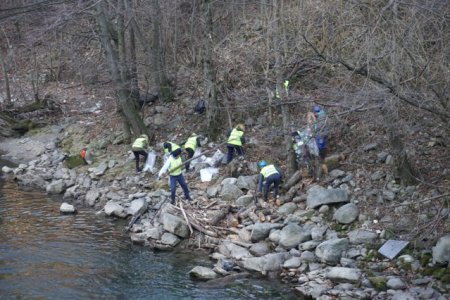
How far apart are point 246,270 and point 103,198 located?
6290 millimetres

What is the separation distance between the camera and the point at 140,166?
1770cm

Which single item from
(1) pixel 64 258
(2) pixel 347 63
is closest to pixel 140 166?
(1) pixel 64 258

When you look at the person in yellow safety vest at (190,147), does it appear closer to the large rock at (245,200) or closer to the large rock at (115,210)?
the large rock at (115,210)

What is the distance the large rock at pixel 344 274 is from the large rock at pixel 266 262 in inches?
44.1

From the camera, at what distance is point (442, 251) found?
9.98 m

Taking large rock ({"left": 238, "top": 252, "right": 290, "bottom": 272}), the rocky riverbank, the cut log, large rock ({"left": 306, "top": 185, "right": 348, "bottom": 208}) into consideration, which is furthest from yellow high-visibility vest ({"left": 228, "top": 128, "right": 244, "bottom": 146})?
large rock ({"left": 238, "top": 252, "right": 290, "bottom": 272})

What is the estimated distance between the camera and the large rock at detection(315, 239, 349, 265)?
1091cm

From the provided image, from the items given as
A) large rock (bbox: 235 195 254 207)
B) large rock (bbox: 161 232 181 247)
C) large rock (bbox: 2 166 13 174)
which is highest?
large rock (bbox: 235 195 254 207)

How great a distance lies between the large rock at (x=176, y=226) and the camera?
12.7 meters

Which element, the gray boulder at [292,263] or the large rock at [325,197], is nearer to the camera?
the gray boulder at [292,263]

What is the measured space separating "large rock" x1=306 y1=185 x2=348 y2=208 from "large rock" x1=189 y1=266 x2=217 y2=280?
133 inches

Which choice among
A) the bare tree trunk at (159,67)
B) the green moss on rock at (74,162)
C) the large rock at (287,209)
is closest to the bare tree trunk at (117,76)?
the bare tree trunk at (159,67)

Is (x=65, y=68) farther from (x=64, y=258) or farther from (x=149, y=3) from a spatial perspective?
(x=64, y=258)

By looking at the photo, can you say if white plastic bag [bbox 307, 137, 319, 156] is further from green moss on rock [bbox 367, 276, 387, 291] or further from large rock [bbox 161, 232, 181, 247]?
green moss on rock [bbox 367, 276, 387, 291]
